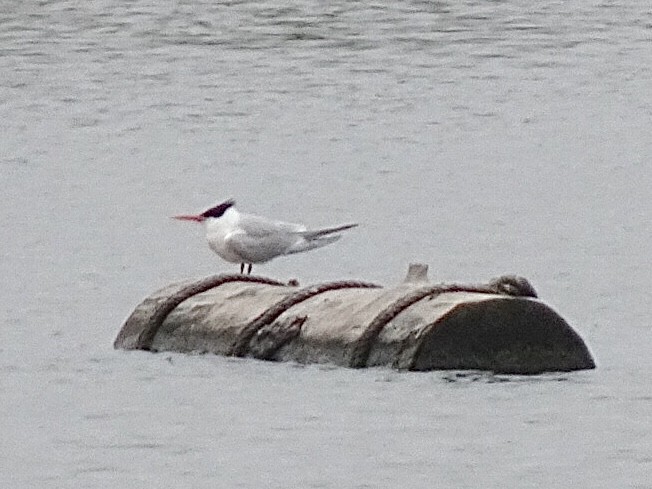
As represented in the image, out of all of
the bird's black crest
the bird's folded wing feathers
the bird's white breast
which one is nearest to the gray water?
the bird's white breast

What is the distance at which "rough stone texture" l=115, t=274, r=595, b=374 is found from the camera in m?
20.8

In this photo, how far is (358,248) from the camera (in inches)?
1220

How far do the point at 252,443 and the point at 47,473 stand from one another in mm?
1491

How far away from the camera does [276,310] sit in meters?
21.5

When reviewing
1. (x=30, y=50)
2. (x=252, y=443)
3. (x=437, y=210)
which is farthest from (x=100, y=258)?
(x=30, y=50)

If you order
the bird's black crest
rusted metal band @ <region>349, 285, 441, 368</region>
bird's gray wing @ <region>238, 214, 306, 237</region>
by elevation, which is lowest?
bird's gray wing @ <region>238, 214, 306, 237</region>

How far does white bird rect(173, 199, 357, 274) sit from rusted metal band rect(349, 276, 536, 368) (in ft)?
9.32

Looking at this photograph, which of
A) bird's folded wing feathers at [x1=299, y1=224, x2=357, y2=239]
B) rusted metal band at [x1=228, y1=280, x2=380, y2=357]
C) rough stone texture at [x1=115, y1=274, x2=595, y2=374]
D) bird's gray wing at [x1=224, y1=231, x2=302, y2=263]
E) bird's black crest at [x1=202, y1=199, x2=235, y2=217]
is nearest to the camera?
rough stone texture at [x1=115, y1=274, x2=595, y2=374]

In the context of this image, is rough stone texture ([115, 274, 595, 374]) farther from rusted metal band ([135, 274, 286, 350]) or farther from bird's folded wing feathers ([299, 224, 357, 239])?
bird's folded wing feathers ([299, 224, 357, 239])

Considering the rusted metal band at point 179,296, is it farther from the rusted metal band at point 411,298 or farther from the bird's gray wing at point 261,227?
the rusted metal band at point 411,298

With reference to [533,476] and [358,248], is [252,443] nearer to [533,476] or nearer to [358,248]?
[533,476]

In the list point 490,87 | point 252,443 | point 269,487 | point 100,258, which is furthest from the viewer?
point 490,87

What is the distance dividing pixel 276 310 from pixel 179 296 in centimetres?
98

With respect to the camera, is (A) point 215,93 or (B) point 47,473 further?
(A) point 215,93
